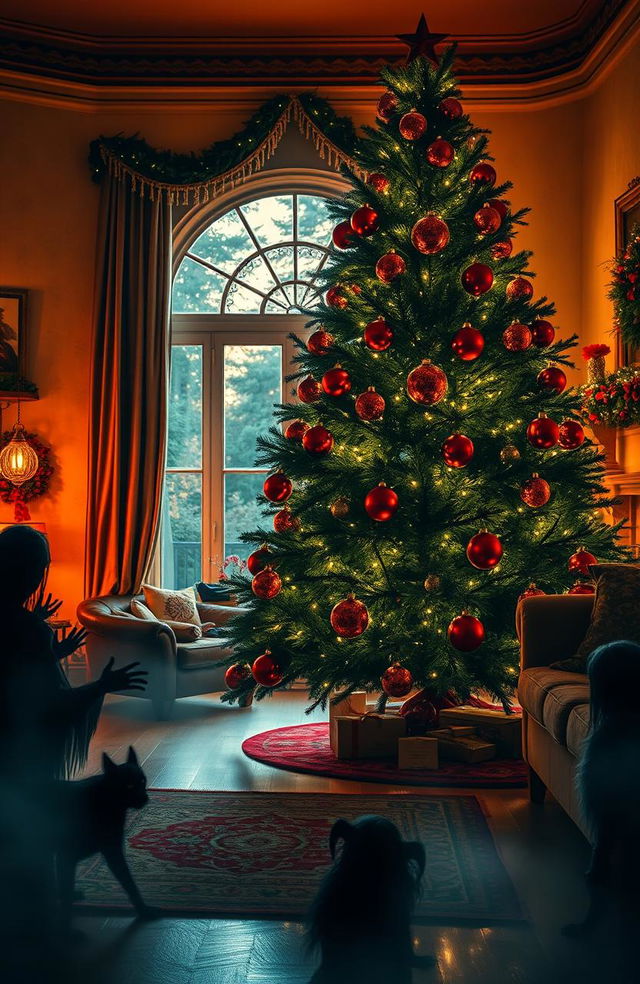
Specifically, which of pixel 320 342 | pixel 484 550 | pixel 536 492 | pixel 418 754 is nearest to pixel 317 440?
pixel 320 342

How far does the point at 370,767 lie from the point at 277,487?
4.90 ft

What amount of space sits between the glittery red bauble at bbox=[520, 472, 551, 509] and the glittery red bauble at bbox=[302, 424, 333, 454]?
3.37 ft

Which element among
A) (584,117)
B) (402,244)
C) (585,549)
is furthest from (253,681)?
(584,117)

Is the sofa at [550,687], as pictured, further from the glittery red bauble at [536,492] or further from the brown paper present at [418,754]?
the glittery red bauble at [536,492]

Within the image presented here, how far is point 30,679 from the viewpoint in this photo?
7.91 ft

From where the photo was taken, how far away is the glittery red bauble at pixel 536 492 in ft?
15.6

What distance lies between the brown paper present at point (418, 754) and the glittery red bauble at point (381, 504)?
1.11 m

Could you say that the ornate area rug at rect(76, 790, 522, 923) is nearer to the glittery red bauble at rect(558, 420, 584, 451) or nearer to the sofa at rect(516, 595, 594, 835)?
the sofa at rect(516, 595, 594, 835)

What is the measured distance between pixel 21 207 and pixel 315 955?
6.38 meters

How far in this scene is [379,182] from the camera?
5398 millimetres

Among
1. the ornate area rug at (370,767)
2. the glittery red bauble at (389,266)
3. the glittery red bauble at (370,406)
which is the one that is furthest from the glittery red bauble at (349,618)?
the glittery red bauble at (389,266)

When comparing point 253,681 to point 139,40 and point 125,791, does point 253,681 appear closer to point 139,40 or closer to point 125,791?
point 125,791

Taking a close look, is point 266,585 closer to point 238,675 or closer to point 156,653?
point 238,675

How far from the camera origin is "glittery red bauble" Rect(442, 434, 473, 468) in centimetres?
464
